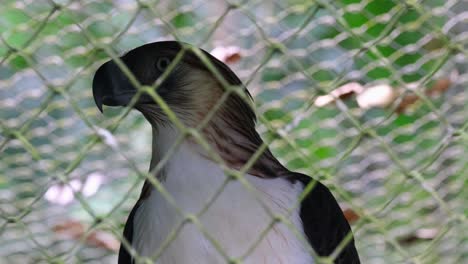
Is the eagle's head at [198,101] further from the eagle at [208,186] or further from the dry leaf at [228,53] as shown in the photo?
the dry leaf at [228,53]

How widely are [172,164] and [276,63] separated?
3.10 feet

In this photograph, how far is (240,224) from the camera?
2.19m

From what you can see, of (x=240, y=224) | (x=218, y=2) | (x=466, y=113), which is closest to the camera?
(x=240, y=224)

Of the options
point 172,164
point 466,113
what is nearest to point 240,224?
point 172,164

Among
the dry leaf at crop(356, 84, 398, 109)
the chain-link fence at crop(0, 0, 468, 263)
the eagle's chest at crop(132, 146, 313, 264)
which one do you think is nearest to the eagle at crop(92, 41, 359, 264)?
the eagle's chest at crop(132, 146, 313, 264)

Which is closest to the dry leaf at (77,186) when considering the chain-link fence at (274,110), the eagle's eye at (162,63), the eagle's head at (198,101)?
the chain-link fence at (274,110)

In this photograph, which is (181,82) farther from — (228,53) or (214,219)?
(228,53)

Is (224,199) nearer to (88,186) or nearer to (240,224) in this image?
(240,224)

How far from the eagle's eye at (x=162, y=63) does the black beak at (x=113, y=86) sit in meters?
0.14

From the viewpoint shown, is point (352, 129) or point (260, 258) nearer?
point (260, 258)

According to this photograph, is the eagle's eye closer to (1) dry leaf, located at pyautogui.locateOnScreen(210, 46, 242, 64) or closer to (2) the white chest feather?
(2) the white chest feather

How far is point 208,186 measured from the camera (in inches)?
87.6

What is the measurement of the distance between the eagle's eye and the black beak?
14 cm

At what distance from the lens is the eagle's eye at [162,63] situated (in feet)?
7.62
